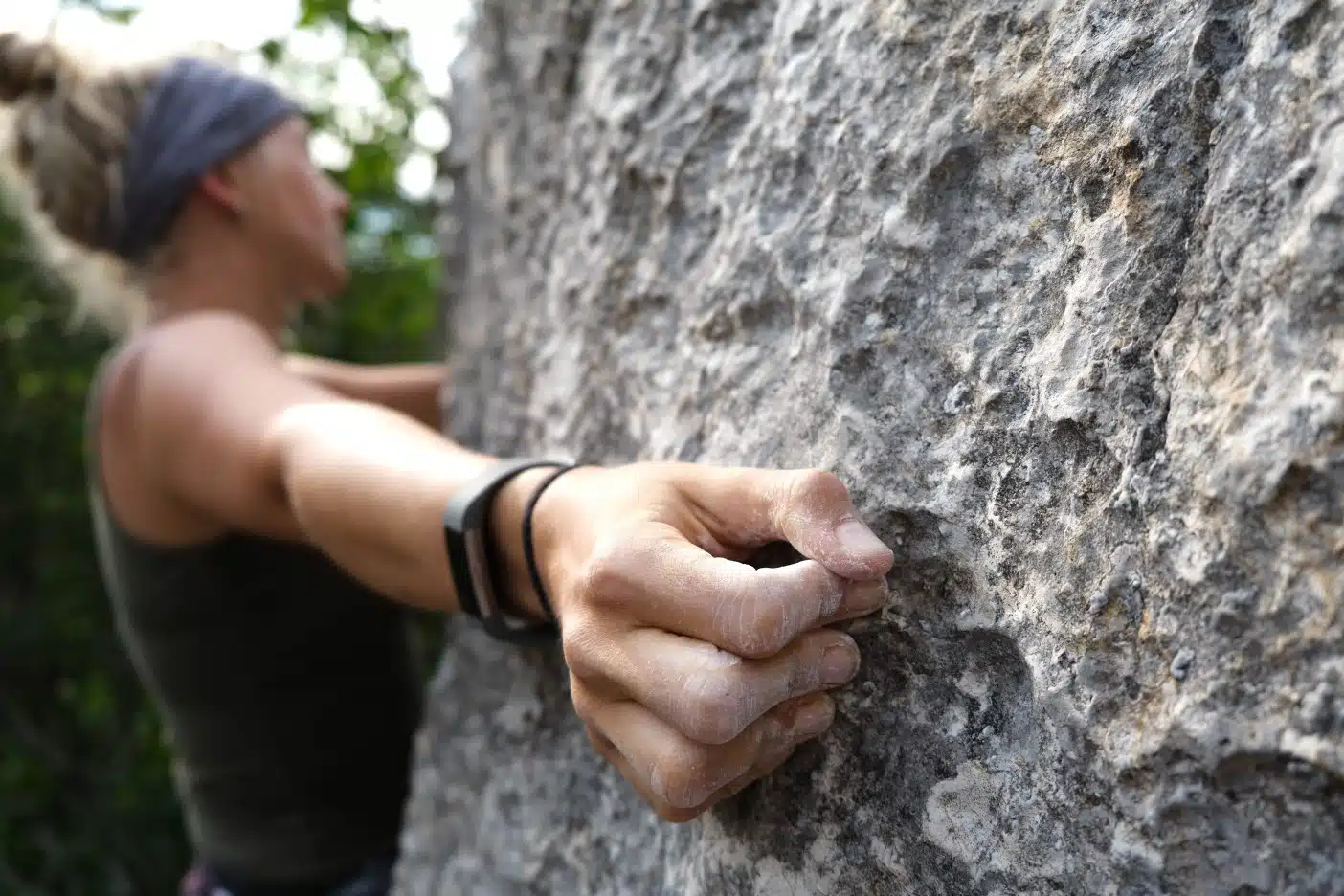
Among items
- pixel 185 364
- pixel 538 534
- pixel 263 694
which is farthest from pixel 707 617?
pixel 263 694

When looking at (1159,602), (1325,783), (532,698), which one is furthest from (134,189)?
(1325,783)

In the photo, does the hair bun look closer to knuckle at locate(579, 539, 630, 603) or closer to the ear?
the ear

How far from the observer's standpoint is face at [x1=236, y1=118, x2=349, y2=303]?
177 centimetres

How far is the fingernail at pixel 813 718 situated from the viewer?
81 centimetres

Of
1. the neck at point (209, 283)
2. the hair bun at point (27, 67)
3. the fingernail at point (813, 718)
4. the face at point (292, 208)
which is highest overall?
the fingernail at point (813, 718)

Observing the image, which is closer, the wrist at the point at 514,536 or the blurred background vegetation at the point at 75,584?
the wrist at the point at 514,536

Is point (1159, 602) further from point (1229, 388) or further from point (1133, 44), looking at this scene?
point (1133, 44)

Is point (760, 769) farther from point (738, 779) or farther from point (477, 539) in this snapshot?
point (477, 539)

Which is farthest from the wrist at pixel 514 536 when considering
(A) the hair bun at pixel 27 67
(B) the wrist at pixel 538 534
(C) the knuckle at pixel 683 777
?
(A) the hair bun at pixel 27 67

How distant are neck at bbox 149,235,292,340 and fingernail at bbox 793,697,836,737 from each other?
52.5 inches

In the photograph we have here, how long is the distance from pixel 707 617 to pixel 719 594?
0.06 ft

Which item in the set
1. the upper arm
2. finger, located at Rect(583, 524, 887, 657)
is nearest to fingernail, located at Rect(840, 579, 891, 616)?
finger, located at Rect(583, 524, 887, 657)

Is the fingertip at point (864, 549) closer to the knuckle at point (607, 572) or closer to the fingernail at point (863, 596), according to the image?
the fingernail at point (863, 596)

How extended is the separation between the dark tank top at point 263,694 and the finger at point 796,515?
115cm
